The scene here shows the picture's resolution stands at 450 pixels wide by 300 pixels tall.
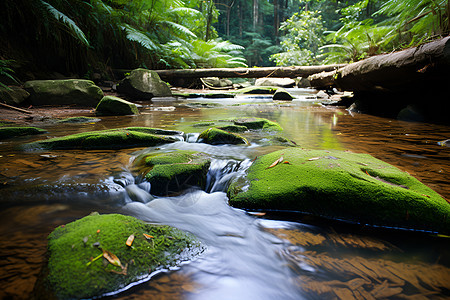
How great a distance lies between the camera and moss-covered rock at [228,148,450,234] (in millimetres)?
1588

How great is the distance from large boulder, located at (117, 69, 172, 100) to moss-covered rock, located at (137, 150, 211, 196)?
7.25 meters

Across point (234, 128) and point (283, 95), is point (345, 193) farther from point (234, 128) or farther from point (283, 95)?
point (283, 95)

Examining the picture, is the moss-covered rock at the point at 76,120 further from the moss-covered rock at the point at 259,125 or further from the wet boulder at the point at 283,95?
the wet boulder at the point at 283,95

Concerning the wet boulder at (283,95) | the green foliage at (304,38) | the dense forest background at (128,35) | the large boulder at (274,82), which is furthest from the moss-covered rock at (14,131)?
the green foliage at (304,38)

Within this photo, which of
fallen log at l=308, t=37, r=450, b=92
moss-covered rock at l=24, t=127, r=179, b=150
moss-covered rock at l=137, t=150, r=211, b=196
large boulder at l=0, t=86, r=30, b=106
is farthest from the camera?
large boulder at l=0, t=86, r=30, b=106

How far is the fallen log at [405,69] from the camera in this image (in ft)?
12.0

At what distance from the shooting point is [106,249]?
1.17m

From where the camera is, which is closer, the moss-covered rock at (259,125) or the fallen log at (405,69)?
the fallen log at (405,69)

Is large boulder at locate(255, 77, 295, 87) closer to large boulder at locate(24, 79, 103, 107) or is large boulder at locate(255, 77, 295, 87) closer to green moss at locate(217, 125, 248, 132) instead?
large boulder at locate(24, 79, 103, 107)

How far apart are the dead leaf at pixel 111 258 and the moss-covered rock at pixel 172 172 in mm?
955

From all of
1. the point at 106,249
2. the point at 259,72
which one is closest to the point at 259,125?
the point at 106,249

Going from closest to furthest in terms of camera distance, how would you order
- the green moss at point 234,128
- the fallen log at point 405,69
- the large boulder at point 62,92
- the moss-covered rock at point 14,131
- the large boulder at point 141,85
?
the moss-covered rock at point 14,131
the fallen log at point 405,69
the green moss at point 234,128
the large boulder at point 62,92
the large boulder at point 141,85

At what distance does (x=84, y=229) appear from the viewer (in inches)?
50.5

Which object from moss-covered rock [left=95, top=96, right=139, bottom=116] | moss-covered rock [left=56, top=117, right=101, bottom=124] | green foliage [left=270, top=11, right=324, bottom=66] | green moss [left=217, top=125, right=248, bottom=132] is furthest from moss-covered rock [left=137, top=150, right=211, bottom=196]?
green foliage [left=270, top=11, right=324, bottom=66]
